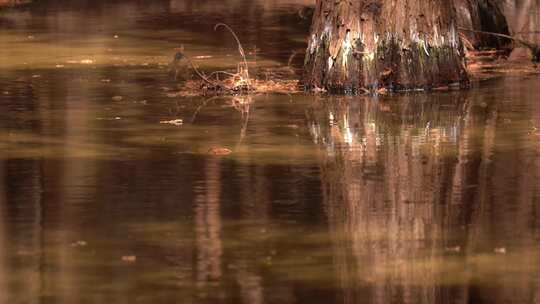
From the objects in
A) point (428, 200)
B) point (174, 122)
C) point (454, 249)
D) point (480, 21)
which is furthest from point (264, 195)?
point (480, 21)

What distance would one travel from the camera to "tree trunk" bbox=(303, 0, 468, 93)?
1677cm

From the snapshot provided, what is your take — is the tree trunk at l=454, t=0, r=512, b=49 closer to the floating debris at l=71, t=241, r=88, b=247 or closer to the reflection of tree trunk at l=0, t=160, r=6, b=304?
the reflection of tree trunk at l=0, t=160, r=6, b=304

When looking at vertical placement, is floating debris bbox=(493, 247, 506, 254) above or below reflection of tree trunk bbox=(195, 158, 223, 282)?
below

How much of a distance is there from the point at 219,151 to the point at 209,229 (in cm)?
321

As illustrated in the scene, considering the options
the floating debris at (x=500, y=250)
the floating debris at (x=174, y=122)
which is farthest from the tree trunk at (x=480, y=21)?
the floating debris at (x=500, y=250)

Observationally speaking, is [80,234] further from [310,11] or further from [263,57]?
[310,11]

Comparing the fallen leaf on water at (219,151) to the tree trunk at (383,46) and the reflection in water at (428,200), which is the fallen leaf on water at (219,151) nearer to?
the reflection in water at (428,200)

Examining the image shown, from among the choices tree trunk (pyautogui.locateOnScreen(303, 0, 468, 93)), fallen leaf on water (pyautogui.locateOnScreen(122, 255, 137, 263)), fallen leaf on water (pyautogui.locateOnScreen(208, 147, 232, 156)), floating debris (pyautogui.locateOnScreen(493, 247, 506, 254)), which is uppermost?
tree trunk (pyautogui.locateOnScreen(303, 0, 468, 93))

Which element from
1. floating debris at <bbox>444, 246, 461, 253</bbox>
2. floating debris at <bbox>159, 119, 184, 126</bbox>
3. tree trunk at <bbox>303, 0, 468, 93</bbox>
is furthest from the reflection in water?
floating debris at <bbox>159, 119, 184, 126</bbox>

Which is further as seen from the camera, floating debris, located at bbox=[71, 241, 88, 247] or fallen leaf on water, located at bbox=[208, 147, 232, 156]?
fallen leaf on water, located at bbox=[208, 147, 232, 156]

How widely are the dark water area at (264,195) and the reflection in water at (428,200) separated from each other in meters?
0.02

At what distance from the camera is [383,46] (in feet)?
55.2

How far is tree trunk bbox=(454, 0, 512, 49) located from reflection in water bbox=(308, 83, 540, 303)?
215 inches

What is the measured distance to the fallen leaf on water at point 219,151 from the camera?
12.8 m
